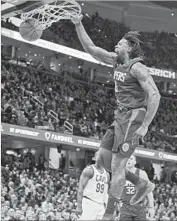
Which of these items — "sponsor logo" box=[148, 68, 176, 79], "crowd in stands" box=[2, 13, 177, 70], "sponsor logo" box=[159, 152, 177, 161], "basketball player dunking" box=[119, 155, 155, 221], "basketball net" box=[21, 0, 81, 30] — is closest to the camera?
"basketball net" box=[21, 0, 81, 30]

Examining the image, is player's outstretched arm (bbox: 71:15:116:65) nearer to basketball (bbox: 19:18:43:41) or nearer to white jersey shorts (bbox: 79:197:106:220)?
basketball (bbox: 19:18:43:41)

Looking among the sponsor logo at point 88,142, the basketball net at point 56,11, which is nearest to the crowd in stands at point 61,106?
the sponsor logo at point 88,142

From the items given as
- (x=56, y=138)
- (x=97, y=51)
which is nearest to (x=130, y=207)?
(x=97, y=51)

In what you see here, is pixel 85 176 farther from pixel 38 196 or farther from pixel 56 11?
pixel 38 196

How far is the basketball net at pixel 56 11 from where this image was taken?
235 inches

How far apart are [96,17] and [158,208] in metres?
13.9

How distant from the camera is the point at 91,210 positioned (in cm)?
907

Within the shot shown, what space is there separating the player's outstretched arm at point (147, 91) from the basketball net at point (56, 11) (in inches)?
42.6

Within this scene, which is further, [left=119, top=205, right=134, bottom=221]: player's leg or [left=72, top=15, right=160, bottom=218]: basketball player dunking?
[left=119, top=205, right=134, bottom=221]: player's leg

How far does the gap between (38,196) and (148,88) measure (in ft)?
43.3

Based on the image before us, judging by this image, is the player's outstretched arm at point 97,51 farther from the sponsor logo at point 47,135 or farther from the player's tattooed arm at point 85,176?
the sponsor logo at point 47,135

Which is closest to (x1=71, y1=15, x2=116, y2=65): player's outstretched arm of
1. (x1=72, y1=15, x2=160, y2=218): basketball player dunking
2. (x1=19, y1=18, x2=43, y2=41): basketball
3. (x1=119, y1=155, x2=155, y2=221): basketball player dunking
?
(x1=72, y1=15, x2=160, y2=218): basketball player dunking

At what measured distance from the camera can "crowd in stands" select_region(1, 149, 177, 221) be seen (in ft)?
49.9

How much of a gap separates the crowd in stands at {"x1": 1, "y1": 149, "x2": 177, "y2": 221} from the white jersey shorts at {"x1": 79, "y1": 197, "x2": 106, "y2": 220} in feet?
15.8
